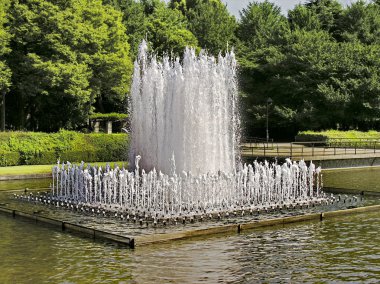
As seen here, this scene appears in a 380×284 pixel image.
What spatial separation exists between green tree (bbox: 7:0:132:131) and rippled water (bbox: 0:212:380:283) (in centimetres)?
3452

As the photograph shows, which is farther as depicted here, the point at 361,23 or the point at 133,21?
the point at 361,23

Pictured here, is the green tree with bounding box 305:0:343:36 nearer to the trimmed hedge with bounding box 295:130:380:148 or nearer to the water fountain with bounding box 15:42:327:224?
the trimmed hedge with bounding box 295:130:380:148

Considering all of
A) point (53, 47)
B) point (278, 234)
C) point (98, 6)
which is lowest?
point (278, 234)

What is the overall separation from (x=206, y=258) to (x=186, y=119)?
37.0 ft

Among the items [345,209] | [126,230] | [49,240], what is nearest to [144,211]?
[126,230]

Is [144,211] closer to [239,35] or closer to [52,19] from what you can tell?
[52,19]

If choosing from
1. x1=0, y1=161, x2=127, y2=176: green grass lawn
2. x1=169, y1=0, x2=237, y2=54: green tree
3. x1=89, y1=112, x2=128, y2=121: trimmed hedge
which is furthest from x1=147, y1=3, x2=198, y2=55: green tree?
x1=0, y1=161, x2=127, y2=176: green grass lawn

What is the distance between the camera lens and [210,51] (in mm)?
83750

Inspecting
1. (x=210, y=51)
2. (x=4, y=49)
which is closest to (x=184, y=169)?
(x=4, y=49)

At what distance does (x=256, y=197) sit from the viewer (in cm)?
2356

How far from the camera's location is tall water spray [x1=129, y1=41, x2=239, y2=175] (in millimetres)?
25000

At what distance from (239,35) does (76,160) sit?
1989 inches

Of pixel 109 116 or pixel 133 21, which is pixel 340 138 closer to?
pixel 109 116

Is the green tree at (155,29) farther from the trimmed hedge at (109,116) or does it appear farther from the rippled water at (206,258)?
the rippled water at (206,258)
